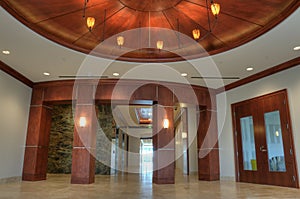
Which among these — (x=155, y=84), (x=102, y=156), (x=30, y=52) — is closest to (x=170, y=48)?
(x=155, y=84)

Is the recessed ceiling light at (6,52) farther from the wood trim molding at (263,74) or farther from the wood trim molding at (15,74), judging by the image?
the wood trim molding at (263,74)

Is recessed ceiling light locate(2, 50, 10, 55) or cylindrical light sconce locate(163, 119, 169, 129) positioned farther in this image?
cylindrical light sconce locate(163, 119, 169, 129)

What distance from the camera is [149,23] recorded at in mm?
4531

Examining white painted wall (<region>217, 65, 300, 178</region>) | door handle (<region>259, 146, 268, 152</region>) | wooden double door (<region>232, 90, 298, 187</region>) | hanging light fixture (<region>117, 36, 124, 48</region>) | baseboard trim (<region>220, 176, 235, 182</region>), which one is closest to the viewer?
hanging light fixture (<region>117, 36, 124, 48</region>)

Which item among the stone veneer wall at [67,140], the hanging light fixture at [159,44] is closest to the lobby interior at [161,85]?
the hanging light fixture at [159,44]

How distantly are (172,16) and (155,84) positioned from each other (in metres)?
2.84

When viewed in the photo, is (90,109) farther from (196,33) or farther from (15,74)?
(196,33)

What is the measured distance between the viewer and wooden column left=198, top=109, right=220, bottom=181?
276 inches

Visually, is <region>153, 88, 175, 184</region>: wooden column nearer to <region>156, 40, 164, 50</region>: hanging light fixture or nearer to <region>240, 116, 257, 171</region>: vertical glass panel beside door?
<region>156, 40, 164, 50</region>: hanging light fixture

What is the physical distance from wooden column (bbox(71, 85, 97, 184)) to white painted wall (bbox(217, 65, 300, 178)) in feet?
12.7

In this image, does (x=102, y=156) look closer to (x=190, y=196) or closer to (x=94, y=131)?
(x=94, y=131)

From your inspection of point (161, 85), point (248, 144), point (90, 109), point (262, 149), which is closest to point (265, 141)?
point (262, 149)

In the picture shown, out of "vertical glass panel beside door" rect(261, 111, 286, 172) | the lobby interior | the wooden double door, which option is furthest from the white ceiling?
"vertical glass panel beside door" rect(261, 111, 286, 172)

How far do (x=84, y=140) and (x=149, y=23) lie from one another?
3.68 metres
